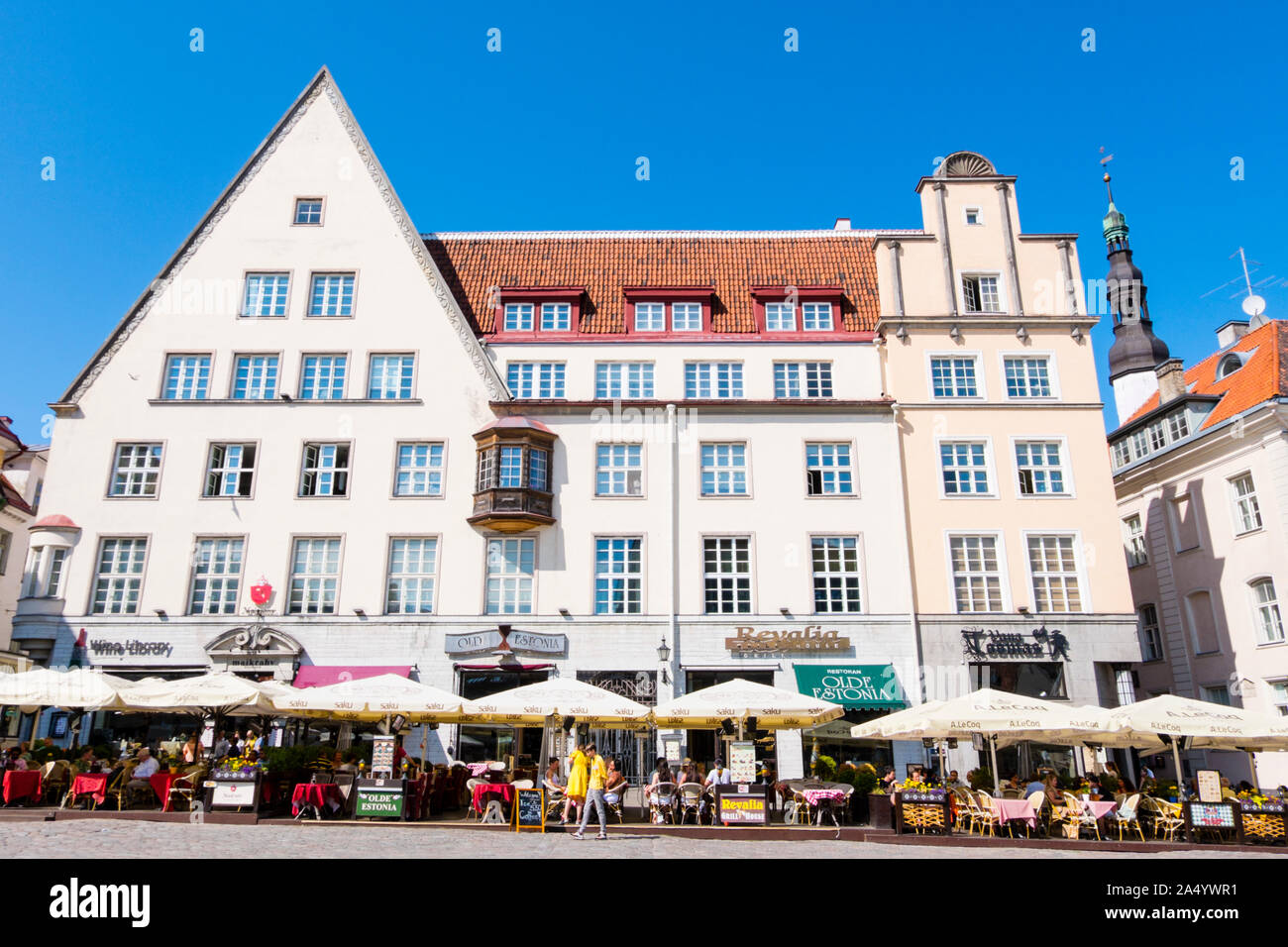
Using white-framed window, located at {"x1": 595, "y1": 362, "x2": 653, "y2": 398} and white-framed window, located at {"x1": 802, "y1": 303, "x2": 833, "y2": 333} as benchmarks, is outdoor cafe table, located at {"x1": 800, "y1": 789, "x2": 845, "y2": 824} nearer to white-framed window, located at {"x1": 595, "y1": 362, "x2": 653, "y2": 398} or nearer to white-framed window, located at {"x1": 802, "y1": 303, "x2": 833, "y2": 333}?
white-framed window, located at {"x1": 595, "y1": 362, "x2": 653, "y2": 398}

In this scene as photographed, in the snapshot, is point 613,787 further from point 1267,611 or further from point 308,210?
point 308,210

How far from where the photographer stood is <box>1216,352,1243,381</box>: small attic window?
37469 millimetres

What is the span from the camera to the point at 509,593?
30594mm

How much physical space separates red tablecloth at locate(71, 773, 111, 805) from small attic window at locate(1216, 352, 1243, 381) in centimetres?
4092

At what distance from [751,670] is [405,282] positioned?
18446 mm

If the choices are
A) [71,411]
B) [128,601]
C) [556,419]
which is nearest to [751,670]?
[556,419]

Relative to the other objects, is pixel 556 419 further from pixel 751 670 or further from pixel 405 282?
Result: pixel 751 670

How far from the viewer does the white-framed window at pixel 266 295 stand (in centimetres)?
3366

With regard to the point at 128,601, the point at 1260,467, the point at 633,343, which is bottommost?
the point at 128,601

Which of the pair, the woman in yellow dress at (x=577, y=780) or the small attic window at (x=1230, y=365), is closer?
the woman in yellow dress at (x=577, y=780)

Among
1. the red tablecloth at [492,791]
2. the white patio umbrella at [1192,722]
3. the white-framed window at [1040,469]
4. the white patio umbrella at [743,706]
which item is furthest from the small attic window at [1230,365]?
the red tablecloth at [492,791]

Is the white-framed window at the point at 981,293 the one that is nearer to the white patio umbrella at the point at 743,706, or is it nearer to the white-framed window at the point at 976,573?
the white-framed window at the point at 976,573

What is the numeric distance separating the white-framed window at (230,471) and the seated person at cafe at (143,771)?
35.6 ft

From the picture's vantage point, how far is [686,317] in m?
35.1
